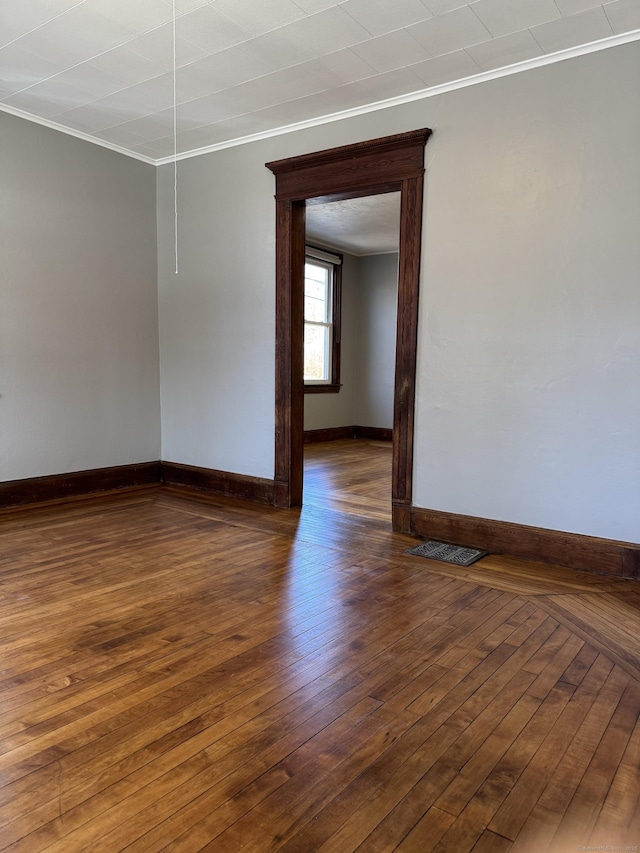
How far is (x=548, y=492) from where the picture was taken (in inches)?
130

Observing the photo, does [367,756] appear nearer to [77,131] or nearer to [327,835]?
[327,835]

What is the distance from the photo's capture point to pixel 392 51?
3.15 metres

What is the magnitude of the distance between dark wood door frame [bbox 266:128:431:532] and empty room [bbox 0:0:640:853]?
0.08ft

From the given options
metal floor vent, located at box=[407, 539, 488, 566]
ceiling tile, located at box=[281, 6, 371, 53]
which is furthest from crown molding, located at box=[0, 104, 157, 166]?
metal floor vent, located at box=[407, 539, 488, 566]

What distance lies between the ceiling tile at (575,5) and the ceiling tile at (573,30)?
0.11 feet

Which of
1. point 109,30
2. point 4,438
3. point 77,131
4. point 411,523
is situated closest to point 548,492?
point 411,523

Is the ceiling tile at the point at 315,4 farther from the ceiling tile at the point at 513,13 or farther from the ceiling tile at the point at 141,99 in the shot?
the ceiling tile at the point at 141,99

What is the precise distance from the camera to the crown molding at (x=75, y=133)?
4078 mm

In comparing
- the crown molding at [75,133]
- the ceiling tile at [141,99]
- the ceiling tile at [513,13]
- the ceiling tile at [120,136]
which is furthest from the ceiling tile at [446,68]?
the crown molding at [75,133]

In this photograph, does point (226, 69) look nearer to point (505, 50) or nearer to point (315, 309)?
point (505, 50)

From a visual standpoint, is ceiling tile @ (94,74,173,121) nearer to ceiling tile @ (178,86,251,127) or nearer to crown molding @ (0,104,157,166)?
ceiling tile @ (178,86,251,127)

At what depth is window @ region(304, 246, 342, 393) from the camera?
8164 mm

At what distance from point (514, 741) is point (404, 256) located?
2.92 m

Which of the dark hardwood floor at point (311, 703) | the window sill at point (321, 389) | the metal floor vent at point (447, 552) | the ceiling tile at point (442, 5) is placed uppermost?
the ceiling tile at point (442, 5)
